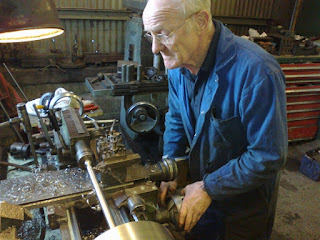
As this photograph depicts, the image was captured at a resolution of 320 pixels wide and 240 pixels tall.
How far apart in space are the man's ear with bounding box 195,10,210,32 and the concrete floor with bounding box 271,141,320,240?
1.76 metres

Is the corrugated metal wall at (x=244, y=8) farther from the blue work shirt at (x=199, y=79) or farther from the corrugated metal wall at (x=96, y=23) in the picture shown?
the blue work shirt at (x=199, y=79)

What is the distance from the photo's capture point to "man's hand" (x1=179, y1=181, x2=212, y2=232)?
0.98m

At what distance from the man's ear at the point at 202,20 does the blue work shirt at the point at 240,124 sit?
0.08m

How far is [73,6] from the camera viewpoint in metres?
3.73

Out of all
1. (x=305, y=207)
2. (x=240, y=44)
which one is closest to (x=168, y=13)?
(x=240, y=44)

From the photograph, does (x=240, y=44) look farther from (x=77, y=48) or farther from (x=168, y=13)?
(x=77, y=48)

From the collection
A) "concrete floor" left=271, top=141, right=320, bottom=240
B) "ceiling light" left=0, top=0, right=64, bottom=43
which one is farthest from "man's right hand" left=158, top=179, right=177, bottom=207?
"concrete floor" left=271, top=141, right=320, bottom=240

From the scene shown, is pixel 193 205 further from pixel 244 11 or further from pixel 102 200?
pixel 244 11

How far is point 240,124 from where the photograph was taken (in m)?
1.03

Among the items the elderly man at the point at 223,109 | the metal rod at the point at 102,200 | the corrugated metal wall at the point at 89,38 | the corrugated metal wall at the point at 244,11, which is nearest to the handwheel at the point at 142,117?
the elderly man at the point at 223,109

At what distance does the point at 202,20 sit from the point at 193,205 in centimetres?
68

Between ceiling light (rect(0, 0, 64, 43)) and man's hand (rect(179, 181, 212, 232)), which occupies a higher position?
ceiling light (rect(0, 0, 64, 43))

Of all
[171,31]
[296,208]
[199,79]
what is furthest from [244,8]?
[171,31]

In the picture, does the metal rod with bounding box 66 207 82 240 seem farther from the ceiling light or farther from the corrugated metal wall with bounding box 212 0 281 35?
the corrugated metal wall with bounding box 212 0 281 35
